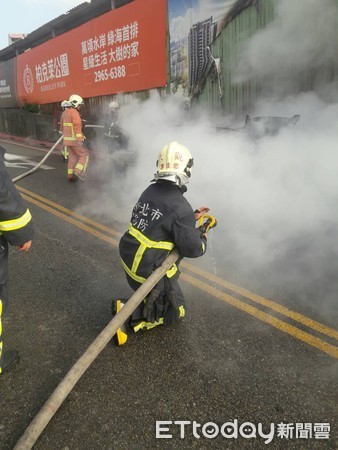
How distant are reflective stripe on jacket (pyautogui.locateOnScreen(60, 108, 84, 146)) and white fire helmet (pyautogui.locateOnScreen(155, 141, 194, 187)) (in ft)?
18.3

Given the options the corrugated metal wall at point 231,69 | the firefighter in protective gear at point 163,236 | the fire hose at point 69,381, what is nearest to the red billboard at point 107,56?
the corrugated metal wall at point 231,69

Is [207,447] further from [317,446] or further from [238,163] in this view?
[238,163]

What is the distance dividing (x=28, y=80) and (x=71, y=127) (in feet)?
36.8

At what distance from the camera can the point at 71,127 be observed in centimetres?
790

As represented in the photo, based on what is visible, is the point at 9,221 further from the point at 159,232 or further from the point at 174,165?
the point at 174,165

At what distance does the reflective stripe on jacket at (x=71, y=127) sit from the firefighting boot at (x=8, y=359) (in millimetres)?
5947

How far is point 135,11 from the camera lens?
9906mm

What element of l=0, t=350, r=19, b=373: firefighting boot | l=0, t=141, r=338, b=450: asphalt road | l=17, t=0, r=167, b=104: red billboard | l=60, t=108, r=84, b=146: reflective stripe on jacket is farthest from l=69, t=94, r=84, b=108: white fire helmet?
l=0, t=350, r=19, b=373: firefighting boot

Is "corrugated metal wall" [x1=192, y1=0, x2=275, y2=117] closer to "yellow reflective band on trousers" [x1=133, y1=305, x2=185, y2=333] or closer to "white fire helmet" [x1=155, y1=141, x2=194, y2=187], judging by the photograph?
"white fire helmet" [x1=155, y1=141, x2=194, y2=187]

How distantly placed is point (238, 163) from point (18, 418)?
4412mm

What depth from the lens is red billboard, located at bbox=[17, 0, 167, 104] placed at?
9508 millimetres

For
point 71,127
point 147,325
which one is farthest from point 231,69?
point 147,325

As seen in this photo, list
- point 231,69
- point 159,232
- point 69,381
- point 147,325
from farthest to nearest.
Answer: point 231,69 → point 147,325 → point 159,232 → point 69,381

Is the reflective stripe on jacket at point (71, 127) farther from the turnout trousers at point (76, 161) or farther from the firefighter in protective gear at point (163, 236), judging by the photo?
the firefighter in protective gear at point (163, 236)
